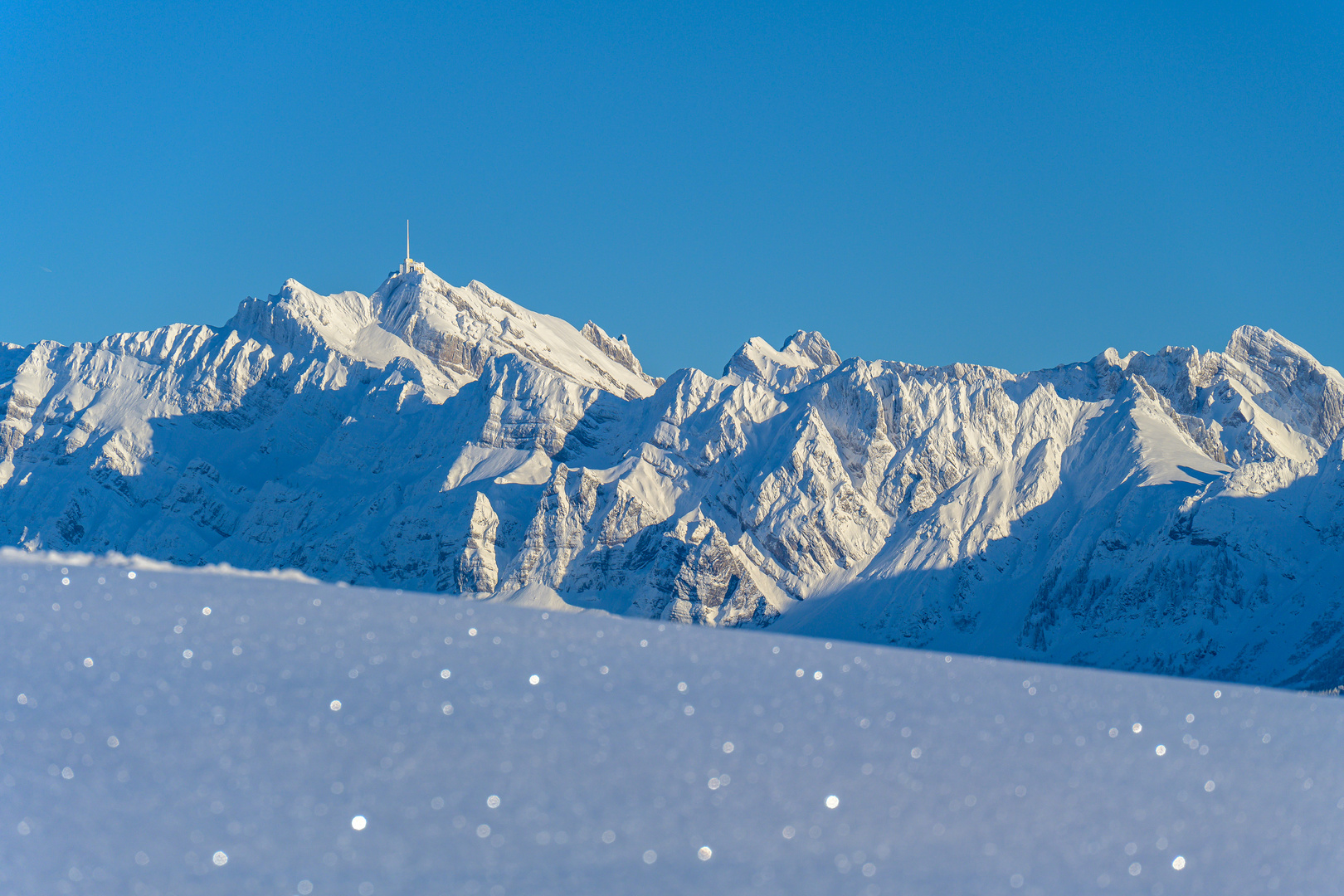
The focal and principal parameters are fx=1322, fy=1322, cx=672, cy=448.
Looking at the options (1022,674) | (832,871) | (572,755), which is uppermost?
(1022,674)

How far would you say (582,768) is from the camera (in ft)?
101

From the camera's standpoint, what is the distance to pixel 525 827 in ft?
90.0

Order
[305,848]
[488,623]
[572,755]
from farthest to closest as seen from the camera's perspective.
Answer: [488,623] < [572,755] < [305,848]

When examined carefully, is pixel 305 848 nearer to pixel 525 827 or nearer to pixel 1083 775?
pixel 525 827

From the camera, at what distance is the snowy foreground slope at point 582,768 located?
26.3 m

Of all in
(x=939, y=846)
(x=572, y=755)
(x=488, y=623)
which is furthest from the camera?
(x=488, y=623)

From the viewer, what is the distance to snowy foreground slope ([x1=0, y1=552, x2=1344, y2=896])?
26.3m

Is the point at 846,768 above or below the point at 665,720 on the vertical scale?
below

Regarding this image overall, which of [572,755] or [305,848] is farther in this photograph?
[572,755]

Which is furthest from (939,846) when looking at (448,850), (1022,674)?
(1022,674)

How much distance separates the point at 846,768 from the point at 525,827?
8924 millimetres

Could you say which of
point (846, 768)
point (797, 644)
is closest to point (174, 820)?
point (846, 768)

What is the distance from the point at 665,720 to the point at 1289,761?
18.4 metres

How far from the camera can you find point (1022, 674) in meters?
46.9
